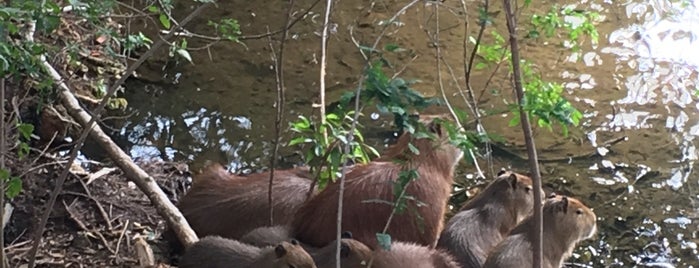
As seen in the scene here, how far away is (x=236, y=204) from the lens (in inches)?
143

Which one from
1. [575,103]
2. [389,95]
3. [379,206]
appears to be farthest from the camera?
[575,103]

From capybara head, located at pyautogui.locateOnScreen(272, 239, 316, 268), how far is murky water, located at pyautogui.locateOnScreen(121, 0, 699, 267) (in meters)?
1.24

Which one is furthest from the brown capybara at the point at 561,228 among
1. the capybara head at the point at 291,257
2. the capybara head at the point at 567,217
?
the capybara head at the point at 291,257

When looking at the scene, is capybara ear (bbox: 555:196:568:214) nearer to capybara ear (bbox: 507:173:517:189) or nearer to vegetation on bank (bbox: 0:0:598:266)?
capybara ear (bbox: 507:173:517:189)

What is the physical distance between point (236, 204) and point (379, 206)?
1.85 feet

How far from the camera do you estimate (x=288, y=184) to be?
3723mm

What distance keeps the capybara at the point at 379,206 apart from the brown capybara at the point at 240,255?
252 millimetres

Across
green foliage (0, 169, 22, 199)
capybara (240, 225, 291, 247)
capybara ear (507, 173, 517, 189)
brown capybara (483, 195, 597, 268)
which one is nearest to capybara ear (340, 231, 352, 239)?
capybara (240, 225, 291, 247)

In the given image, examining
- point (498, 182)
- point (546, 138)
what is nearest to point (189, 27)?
point (546, 138)

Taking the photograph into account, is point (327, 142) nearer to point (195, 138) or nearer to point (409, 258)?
point (409, 258)

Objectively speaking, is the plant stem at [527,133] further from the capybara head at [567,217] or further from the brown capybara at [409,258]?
the capybara head at [567,217]

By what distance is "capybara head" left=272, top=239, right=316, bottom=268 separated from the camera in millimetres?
3061

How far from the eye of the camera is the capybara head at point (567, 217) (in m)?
3.55

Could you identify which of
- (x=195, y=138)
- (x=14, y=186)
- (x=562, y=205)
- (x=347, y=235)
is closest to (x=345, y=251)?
(x=347, y=235)
